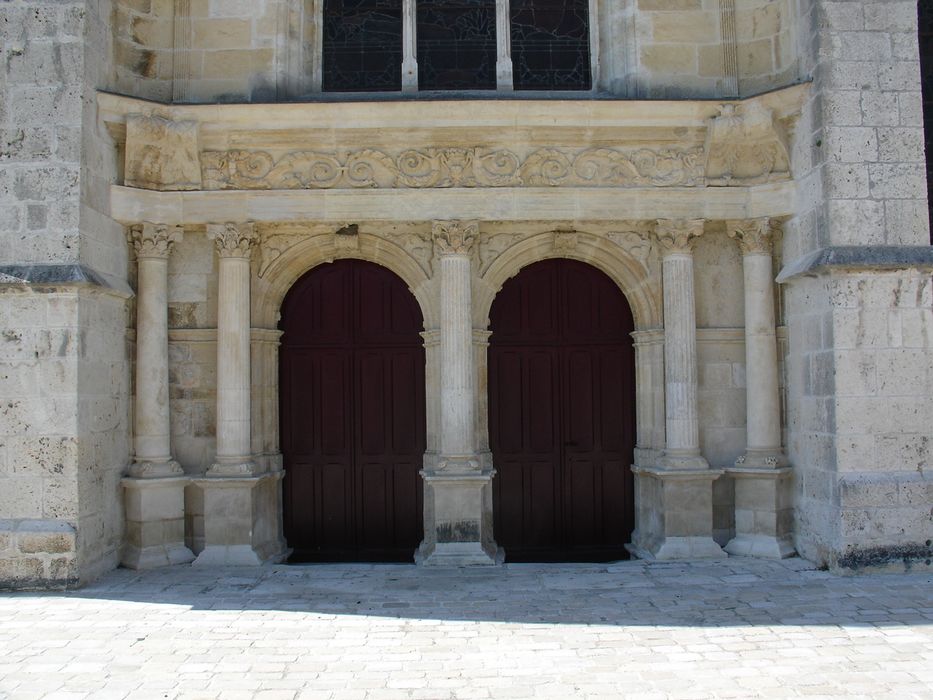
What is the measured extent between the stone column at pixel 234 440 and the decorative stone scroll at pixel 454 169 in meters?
0.53

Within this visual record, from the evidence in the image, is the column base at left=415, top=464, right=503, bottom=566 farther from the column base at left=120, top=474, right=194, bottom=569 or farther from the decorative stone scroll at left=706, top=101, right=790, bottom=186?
the decorative stone scroll at left=706, top=101, right=790, bottom=186

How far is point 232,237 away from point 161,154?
0.94m

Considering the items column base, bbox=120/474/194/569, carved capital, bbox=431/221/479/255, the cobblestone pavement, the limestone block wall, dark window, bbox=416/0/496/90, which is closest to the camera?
the cobblestone pavement

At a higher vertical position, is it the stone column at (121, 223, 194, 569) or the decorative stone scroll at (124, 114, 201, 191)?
the decorative stone scroll at (124, 114, 201, 191)

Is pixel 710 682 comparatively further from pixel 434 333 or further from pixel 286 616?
pixel 434 333

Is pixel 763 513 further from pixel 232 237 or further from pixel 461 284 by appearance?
pixel 232 237

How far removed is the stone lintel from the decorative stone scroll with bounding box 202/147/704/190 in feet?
4.45

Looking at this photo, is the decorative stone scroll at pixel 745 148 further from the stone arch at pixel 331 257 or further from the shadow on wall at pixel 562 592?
the shadow on wall at pixel 562 592

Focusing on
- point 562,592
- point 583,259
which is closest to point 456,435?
point 562,592

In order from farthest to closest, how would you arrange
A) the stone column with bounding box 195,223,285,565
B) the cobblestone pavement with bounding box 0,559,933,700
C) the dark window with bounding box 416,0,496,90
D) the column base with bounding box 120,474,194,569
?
the dark window with bounding box 416,0,496,90 → the stone column with bounding box 195,223,285,565 → the column base with bounding box 120,474,194,569 → the cobblestone pavement with bounding box 0,559,933,700

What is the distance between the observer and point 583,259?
25.3ft

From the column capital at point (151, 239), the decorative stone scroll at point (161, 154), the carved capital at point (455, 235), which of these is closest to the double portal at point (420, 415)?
the carved capital at point (455, 235)

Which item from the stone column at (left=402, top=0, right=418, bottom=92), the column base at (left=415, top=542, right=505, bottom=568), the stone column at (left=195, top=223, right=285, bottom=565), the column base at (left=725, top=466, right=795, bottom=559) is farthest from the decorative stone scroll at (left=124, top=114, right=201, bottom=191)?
the column base at (left=725, top=466, right=795, bottom=559)

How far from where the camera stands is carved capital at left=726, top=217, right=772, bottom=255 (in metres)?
7.28
